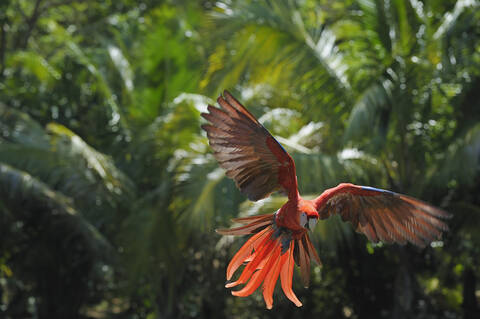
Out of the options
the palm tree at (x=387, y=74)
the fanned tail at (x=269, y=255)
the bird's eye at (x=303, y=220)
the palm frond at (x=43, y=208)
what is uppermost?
the bird's eye at (x=303, y=220)

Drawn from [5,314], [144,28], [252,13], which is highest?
[252,13]

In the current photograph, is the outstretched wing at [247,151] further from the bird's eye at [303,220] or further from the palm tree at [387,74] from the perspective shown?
the palm tree at [387,74]

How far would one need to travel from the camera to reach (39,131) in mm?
7102

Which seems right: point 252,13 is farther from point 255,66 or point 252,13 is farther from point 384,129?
point 384,129

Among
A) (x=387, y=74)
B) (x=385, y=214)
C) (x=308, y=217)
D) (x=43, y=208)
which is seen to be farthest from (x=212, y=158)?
(x=308, y=217)

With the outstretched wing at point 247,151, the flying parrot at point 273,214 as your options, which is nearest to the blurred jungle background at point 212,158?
the flying parrot at point 273,214

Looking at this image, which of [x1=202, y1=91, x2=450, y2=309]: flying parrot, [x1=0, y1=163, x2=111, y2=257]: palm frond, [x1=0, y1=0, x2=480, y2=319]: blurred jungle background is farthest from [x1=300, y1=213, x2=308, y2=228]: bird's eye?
[x1=0, y1=163, x2=111, y2=257]: palm frond

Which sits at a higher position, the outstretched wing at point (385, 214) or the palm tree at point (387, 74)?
the outstretched wing at point (385, 214)

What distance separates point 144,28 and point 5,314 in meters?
4.61

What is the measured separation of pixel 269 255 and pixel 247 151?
1.44ft

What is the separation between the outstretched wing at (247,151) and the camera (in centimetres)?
238

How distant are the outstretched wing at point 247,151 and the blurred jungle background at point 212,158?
2911 mm

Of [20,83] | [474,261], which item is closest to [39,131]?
[20,83]

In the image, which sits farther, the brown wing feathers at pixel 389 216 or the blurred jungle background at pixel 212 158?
the blurred jungle background at pixel 212 158
